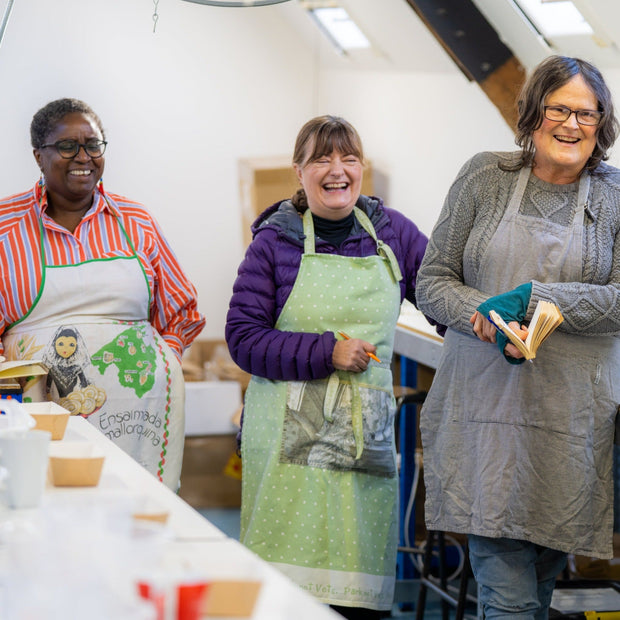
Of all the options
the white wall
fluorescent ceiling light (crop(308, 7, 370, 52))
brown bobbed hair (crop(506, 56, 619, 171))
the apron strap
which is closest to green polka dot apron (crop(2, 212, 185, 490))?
the apron strap

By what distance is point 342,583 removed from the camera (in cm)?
265

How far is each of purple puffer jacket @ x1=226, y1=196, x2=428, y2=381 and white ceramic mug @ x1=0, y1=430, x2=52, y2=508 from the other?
1.11 m

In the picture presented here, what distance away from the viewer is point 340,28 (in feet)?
17.1

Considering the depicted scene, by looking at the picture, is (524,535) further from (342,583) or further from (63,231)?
(63,231)

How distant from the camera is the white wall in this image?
16.1 ft

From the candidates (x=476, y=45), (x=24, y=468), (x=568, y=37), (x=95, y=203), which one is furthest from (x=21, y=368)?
(x=476, y=45)

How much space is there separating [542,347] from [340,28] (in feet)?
10.8

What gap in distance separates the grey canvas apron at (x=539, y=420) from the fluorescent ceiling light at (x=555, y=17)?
4.54ft

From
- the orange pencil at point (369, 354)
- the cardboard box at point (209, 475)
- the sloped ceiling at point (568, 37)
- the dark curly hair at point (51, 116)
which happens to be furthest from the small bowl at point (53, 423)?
the cardboard box at point (209, 475)

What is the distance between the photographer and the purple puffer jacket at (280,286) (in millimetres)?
2627

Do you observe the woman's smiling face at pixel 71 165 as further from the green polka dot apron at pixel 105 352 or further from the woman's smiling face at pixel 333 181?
the woman's smiling face at pixel 333 181

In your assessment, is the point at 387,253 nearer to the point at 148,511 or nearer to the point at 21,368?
the point at 21,368

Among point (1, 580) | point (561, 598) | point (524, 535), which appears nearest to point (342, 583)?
point (524, 535)

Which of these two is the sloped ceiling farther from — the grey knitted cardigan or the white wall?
the grey knitted cardigan
